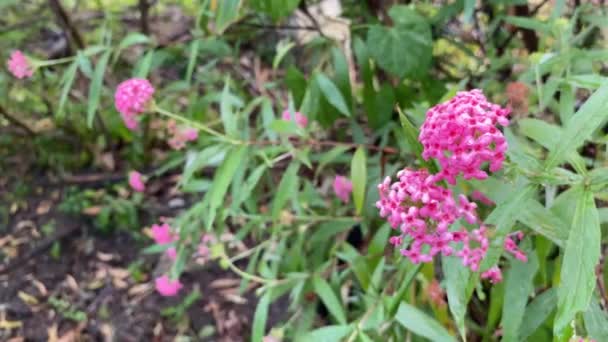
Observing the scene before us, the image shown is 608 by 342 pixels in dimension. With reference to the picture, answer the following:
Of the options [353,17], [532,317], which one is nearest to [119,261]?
[353,17]

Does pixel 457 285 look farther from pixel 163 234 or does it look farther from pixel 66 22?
pixel 66 22

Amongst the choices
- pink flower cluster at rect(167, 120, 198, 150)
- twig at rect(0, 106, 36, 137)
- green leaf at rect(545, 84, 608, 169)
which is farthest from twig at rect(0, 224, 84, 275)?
green leaf at rect(545, 84, 608, 169)

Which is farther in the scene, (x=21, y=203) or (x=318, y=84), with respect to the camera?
(x=21, y=203)

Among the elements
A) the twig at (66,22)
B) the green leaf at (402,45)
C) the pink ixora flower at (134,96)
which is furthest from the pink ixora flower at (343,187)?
the twig at (66,22)

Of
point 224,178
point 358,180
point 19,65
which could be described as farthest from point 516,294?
point 19,65

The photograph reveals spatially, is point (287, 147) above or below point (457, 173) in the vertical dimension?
below

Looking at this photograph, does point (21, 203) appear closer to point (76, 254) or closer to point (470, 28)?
point (76, 254)

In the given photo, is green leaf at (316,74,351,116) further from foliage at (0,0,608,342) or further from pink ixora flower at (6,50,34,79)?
pink ixora flower at (6,50,34,79)

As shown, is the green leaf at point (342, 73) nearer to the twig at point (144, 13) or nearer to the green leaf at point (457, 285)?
the green leaf at point (457, 285)
